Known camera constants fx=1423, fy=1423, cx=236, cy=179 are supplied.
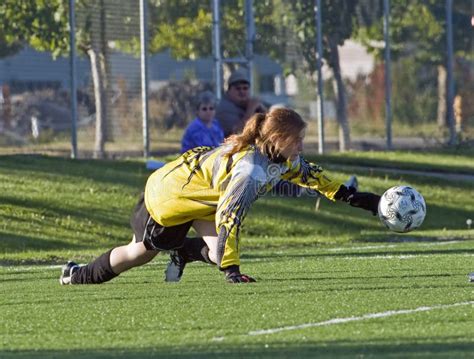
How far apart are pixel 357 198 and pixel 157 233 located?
1479mm

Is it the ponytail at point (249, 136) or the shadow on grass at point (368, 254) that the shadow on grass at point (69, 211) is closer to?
the shadow on grass at point (368, 254)

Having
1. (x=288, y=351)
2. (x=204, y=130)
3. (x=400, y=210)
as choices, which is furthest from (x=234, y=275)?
(x=204, y=130)

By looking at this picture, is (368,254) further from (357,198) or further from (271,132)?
(271,132)

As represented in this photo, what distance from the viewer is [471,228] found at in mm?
19844

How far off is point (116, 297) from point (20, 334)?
6.11 ft

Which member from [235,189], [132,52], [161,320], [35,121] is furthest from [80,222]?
[161,320]

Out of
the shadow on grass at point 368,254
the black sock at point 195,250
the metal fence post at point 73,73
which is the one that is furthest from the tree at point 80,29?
the black sock at point 195,250

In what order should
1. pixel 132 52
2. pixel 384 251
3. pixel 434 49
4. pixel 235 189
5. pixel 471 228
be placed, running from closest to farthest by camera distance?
1. pixel 235 189
2. pixel 384 251
3. pixel 471 228
4. pixel 132 52
5. pixel 434 49

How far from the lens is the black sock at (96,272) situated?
10.7 meters

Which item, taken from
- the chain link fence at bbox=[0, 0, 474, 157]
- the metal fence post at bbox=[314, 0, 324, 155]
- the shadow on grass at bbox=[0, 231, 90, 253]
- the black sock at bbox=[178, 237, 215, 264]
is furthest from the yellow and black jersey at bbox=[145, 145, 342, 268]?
the metal fence post at bbox=[314, 0, 324, 155]

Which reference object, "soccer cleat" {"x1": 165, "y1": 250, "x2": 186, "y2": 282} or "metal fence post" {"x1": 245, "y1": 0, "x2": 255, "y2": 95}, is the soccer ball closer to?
"soccer cleat" {"x1": 165, "y1": 250, "x2": 186, "y2": 282}

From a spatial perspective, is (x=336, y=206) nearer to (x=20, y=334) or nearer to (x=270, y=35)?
(x=270, y=35)

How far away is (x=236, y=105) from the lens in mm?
16547

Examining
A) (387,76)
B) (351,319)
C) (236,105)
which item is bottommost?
(351,319)
